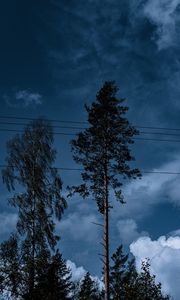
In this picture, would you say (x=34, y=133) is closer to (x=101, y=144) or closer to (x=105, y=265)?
(x=101, y=144)

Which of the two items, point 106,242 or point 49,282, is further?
point 49,282

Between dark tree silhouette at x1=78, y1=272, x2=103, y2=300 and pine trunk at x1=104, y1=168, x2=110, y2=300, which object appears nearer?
pine trunk at x1=104, y1=168, x2=110, y2=300

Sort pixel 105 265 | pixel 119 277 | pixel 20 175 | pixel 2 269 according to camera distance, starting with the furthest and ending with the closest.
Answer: pixel 119 277 < pixel 20 175 < pixel 2 269 < pixel 105 265

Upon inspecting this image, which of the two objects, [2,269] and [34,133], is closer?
[2,269]

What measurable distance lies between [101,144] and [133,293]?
12.0 meters

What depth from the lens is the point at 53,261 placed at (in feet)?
101

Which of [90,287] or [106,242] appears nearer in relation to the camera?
[106,242]

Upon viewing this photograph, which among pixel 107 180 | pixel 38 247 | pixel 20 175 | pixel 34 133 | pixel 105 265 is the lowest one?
pixel 105 265

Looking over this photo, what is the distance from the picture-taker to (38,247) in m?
28.3

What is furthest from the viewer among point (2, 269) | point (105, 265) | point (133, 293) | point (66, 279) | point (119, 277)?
point (119, 277)

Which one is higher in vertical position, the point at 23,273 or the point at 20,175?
the point at 20,175

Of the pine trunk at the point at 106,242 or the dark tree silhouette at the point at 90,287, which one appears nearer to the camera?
the pine trunk at the point at 106,242

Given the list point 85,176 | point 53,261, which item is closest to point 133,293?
point 53,261

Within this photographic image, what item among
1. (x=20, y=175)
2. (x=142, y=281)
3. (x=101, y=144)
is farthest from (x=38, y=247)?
(x=142, y=281)
